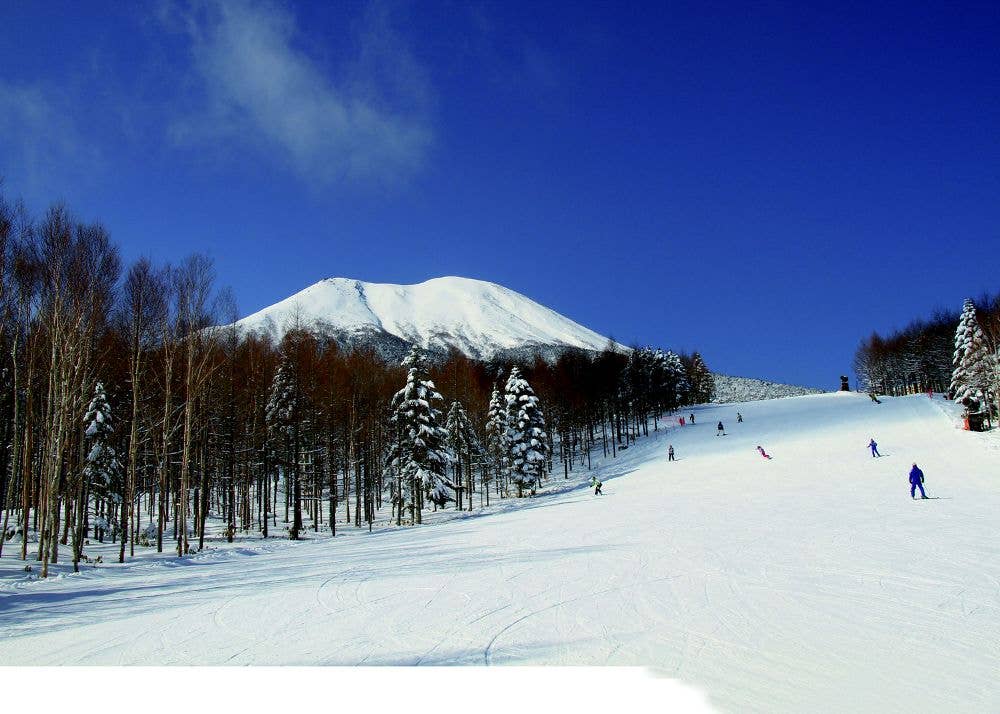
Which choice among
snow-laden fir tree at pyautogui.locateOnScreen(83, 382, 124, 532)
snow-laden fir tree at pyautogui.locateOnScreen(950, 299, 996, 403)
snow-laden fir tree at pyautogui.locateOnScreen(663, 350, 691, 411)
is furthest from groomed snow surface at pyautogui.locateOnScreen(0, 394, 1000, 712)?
snow-laden fir tree at pyautogui.locateOnScreen(663, 350, 691, 411)

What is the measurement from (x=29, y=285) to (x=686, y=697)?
811 inches

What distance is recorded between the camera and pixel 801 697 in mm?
4988

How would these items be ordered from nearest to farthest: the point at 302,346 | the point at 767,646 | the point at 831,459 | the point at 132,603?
the point at 767,646
the point at 132,603
the point at 302,346
the point at 831,459

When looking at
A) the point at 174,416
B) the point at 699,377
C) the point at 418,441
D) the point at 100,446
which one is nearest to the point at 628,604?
the point at 174,416

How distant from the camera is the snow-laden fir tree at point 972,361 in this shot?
132 ft

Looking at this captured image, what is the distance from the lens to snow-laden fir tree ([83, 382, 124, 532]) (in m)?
25.7

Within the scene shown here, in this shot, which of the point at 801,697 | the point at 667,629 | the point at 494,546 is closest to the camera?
the point at 801,697

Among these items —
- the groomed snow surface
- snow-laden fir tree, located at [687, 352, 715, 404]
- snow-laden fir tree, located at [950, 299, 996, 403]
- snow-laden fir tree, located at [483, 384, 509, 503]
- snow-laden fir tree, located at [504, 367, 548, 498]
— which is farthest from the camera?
snow-laden fir tree, located at [687, 352, 715, 404]

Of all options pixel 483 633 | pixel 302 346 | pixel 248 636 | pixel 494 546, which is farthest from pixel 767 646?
pixel 302 346

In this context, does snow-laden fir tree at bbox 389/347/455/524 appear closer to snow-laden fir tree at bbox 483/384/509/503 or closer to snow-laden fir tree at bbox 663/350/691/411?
snow-laden fir tree at bbox 483/384/509/503

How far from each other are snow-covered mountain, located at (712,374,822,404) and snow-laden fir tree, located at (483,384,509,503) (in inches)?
4204

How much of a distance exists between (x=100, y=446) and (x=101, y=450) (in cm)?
51

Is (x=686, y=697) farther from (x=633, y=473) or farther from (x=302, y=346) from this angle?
(x=633, y=473)

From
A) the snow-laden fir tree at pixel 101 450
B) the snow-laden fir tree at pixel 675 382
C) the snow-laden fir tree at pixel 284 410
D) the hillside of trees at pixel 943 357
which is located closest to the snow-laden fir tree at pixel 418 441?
the snow-laden fir tree at pixel 284 410
